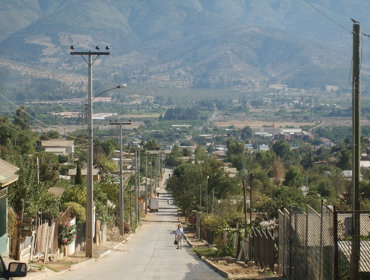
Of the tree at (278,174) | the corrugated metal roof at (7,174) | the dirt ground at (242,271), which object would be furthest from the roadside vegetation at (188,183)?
the dirt ground at (242,271)

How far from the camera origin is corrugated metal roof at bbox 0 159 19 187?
20.8m

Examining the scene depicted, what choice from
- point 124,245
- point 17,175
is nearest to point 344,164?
point 124,245

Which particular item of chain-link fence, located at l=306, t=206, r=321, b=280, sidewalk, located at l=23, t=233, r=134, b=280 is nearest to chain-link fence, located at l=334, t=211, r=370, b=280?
chain-link fence, located at l=306, t=206, r=321, b=280

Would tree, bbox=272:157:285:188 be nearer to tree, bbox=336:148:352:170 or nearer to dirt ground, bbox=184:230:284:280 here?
tree, bbox=336:148:352:170

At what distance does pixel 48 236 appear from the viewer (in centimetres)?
2484

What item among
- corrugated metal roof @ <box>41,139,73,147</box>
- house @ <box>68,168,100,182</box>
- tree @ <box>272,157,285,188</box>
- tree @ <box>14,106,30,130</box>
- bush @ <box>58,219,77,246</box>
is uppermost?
tree @ <box>14,106,30,130</box>

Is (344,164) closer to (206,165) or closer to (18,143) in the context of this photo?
(206,165)

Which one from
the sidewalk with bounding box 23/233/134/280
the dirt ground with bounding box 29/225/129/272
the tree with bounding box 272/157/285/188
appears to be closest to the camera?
the sidewalk with bounding box 23/233/134/280

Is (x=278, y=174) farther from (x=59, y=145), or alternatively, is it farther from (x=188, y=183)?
(x=188, y=183)

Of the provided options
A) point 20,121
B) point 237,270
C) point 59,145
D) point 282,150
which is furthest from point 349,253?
point 282,150

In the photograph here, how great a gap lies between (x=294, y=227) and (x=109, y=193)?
35.9 m

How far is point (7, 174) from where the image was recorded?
71.7ft

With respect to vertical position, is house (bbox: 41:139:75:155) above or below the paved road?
above

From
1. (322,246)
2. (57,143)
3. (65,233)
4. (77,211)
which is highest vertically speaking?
(57,143)
